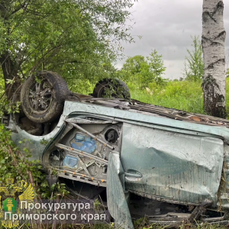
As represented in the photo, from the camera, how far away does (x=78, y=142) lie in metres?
3.94

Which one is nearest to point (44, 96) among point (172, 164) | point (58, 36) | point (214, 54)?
point (58, 36)

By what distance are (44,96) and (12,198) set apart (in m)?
1.49

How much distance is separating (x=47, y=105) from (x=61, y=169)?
3.07 ft

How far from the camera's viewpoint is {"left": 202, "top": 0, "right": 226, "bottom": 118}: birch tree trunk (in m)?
5.96

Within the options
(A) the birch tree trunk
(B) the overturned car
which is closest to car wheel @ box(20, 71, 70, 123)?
(B) the overturned car

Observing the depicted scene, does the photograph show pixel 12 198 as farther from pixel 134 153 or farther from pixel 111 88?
pixel 111 88

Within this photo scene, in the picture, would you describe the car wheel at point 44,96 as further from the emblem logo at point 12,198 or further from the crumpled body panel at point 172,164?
the crumpled body panel at point 172,164

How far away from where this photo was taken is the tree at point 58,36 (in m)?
4.53

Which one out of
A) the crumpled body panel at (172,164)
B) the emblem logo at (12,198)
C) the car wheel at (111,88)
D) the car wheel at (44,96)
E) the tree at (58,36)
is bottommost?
the emblem logo at (12,198)

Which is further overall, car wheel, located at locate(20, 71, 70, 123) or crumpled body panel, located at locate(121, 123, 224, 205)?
car wheel, located at locate(20, 71, 70, 123)

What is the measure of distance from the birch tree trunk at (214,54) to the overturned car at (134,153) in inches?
104

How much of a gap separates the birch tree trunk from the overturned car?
8.66 feet

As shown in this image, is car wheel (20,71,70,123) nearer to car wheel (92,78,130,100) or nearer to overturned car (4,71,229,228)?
overturned car (4,71,229,228)

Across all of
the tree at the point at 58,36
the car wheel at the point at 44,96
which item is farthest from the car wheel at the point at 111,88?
the car wheel at the point at 44,96
